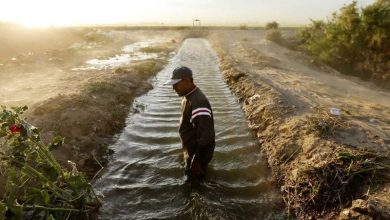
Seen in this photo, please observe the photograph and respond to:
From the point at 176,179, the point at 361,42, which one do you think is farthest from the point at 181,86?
the point at 361,42

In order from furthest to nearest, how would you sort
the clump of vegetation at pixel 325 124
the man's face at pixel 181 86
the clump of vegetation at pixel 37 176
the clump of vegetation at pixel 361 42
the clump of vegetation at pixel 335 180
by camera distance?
the clump of vegetation at pixel 361 42, the clump of vegetation at pixel 325 124, the man's face at pixel 181 86, the clump of vegetation at pixel 335 180, the clump of vegetation at pixel 37 176

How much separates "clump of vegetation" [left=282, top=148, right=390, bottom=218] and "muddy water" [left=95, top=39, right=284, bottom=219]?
438mm

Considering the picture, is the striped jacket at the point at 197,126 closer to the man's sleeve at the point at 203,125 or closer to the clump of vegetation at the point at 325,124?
the man's sleeve at the point at 203,125

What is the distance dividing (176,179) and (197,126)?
5.62ft

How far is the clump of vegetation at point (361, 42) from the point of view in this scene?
17.6 m

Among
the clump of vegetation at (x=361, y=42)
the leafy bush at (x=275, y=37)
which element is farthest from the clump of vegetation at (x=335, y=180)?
the leafy bush at (x=275, y=37)

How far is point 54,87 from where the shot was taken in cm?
1374

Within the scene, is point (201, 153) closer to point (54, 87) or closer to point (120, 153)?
point (120, 153)

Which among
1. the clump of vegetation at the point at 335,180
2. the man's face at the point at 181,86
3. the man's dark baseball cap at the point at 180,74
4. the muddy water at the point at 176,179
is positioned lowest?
the muddy water at the point at 176,179

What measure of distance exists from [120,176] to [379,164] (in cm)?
468

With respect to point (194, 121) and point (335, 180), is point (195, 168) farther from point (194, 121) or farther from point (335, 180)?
point (335, 180)

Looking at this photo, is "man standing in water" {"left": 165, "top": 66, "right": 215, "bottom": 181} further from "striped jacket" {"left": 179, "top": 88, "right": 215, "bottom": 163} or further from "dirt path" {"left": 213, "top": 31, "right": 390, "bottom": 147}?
"dirt path" {"left": 213, "top": 31, "right": 390, "bottom": 147}

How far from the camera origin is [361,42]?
1919 cm

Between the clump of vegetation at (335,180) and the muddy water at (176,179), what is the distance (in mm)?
438
